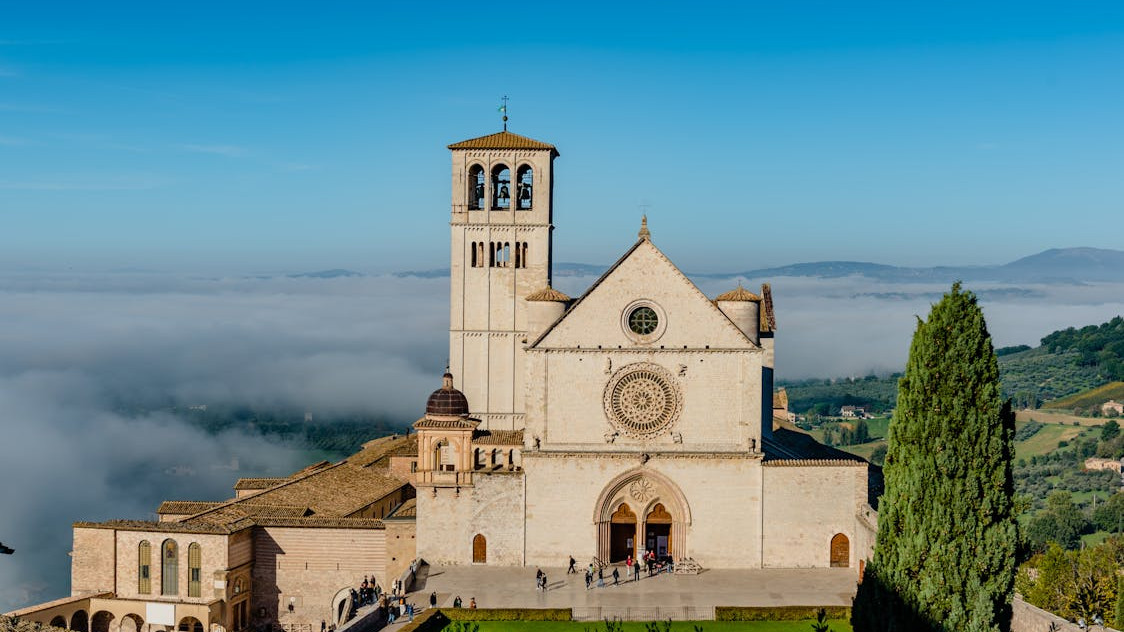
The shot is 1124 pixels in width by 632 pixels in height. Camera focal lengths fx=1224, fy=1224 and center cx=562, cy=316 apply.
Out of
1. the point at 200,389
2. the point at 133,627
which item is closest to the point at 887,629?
the point at 133,627

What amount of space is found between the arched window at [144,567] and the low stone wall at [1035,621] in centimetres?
3110

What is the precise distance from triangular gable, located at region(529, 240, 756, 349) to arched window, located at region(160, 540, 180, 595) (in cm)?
1586

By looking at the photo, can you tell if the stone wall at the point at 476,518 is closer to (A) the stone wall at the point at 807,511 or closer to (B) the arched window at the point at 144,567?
(A) the stone wall at the point at 807,511

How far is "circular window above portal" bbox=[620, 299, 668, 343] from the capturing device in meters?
46.5

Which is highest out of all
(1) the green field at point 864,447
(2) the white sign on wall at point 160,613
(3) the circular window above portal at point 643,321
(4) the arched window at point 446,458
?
(3) the circular window above portal at point 643,321

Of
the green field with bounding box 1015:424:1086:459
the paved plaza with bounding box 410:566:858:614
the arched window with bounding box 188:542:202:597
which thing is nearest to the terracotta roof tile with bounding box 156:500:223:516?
the arched window with bounding box 188:542:202:597

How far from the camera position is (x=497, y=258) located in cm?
6159

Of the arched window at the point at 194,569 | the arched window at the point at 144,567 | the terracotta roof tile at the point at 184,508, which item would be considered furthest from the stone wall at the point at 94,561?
the terracotta roof tile at the point at 184,508

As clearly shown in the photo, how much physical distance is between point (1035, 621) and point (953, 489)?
7.78 m

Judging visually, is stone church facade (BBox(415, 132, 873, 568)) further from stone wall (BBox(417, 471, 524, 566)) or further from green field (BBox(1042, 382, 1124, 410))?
green field (BBox(1042, 382, 1124, 410))

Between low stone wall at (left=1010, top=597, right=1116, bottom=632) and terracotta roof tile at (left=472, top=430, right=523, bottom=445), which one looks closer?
low stone wall at (left=1010, top=597, right=1116, bottom=632)

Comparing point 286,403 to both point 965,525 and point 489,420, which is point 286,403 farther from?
point 965,525

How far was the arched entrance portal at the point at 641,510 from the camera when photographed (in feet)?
154

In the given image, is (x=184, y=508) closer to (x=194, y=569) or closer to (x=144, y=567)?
(x=144, y=567)
